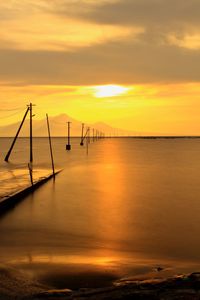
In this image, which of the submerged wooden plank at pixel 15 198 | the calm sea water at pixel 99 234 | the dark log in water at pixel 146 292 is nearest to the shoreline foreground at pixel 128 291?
the dark log in water at pixel 146 292

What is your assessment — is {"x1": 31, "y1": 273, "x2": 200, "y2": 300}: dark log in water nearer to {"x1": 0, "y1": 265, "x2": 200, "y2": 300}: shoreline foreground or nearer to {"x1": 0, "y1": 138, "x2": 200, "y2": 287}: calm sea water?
{"x1": 0, "y1": 265, "x2": 200, "y2": 300}: shoreline foreground

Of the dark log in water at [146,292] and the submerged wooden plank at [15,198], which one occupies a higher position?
the dark log in water at [146,292]

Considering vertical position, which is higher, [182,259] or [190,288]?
[190,288]

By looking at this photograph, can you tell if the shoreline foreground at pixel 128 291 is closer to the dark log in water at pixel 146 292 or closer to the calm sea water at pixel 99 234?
the dark log in water at pixel 146 292

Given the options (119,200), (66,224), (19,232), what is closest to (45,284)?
(19,232)

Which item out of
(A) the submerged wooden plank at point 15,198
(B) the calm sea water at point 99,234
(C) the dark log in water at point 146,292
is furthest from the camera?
Answer: (A) the submerged wooden plank at point 15,198

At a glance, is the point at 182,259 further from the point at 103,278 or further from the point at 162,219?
the point at 162,219

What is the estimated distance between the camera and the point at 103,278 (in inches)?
558

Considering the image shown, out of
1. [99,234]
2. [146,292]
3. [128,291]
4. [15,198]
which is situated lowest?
[99,234]

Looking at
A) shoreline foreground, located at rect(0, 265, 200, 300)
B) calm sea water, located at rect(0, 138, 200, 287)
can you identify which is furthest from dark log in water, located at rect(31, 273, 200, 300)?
calm sea water, located at rect(0, 138, 200, 287)

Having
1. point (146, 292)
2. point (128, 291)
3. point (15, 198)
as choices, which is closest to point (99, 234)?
point (15, 198)

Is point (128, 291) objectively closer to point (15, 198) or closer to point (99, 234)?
point (99, 234)

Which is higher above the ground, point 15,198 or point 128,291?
point 128,291

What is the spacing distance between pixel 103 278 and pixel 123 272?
1.17 m
